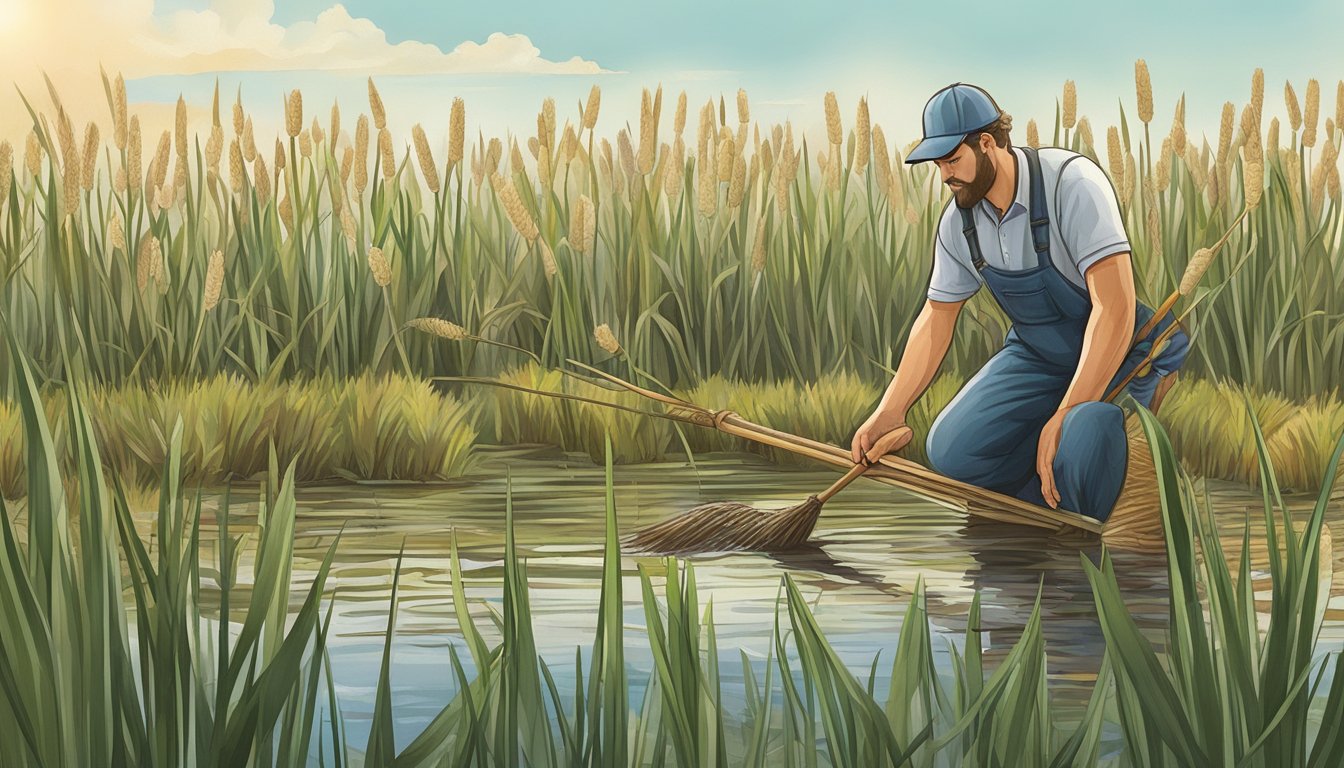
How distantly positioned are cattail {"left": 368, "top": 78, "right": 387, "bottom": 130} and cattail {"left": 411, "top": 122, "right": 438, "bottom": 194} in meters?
0.10

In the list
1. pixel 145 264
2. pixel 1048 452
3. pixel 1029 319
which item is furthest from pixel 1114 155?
pixel 145 264

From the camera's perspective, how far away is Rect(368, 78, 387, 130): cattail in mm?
4762

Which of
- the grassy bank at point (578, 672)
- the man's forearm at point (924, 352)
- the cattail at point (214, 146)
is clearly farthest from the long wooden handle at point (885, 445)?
the cattail at point (214, 146)

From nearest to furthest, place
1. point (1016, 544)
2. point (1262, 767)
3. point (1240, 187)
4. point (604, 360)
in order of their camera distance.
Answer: point (1262, 767), point (1016, 544), point (604, 360), point (1240, 187)

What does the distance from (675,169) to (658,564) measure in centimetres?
191

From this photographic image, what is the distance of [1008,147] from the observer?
3.50m

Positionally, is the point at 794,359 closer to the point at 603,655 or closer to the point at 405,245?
the point at 405,245

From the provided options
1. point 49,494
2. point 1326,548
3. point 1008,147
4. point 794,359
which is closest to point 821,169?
point 794,359

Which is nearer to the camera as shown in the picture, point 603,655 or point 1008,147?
point 603,655

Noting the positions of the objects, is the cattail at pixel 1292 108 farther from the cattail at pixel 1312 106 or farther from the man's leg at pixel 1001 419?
the man's leg at pixel 1001 419

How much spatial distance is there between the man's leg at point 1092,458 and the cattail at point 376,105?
2.43 metres

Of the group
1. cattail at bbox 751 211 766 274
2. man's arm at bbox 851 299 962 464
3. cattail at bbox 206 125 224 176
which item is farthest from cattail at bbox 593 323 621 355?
cattail at bbox 206 125 224 176

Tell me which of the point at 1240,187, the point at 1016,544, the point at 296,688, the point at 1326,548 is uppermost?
the point at 1240,187

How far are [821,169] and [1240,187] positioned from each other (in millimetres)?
1466
